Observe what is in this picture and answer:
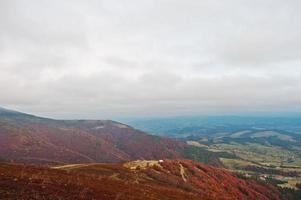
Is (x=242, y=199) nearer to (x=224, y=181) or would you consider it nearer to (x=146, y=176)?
(x=224, y=181)

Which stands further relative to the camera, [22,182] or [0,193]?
[22,182]

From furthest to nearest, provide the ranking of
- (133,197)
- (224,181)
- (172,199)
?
1. (224,181)
2. (172,199)
3. (133,197)

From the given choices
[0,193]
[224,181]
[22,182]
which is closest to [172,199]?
[22,182]

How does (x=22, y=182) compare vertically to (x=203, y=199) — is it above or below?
above

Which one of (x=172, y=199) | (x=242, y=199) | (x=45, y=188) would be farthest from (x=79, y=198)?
(x=242, y=199)

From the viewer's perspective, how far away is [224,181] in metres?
178

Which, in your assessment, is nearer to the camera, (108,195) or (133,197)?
(108,195)

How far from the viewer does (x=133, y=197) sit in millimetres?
52188

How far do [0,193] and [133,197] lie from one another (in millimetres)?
21626

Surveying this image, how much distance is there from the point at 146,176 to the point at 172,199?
165 ft

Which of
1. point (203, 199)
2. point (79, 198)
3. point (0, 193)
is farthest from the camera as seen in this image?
point (203, 199)

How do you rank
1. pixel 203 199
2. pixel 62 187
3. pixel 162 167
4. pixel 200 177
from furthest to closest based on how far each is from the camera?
pixel 200 177, pixel 162 167, pixel 203 199, pixel 62 187

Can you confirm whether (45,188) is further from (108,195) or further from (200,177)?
(200,177)

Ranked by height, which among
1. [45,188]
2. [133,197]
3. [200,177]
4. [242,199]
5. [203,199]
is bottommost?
[242,199]
